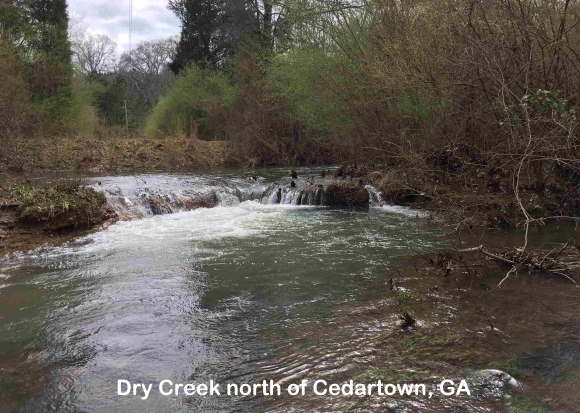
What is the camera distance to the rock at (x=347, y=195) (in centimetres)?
1336

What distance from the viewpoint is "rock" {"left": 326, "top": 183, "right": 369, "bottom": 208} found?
1336 cm

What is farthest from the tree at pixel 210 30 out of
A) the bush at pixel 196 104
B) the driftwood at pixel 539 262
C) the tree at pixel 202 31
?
the driftwood at pixel 539 262

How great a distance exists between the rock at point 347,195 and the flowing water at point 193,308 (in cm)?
201

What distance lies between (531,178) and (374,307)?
16.5 ft

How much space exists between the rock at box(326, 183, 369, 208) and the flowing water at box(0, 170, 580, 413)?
6.61 ft

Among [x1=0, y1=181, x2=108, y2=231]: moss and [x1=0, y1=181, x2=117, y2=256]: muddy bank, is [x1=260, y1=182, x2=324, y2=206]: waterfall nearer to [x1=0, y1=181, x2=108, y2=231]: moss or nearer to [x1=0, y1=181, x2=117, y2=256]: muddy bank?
[x1=0, y1=181, x2=108, y2=231]: moss

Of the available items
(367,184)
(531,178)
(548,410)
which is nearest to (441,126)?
(531,178)

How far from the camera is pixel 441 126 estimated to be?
404 inches

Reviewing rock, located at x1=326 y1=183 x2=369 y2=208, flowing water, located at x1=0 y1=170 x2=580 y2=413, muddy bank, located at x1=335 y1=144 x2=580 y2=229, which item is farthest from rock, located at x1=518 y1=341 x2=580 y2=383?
rock, located at x1=326 y1=183 x2=369 y2=208

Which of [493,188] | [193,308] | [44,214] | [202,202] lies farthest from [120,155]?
[193,308]

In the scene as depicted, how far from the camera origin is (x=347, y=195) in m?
13.5

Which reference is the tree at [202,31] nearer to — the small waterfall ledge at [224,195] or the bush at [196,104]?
the bush at [196,104]

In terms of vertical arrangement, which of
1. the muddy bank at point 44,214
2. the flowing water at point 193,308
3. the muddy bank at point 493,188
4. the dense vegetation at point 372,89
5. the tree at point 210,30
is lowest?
the flowing water at point 193,308

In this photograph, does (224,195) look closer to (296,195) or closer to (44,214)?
(296,195)
